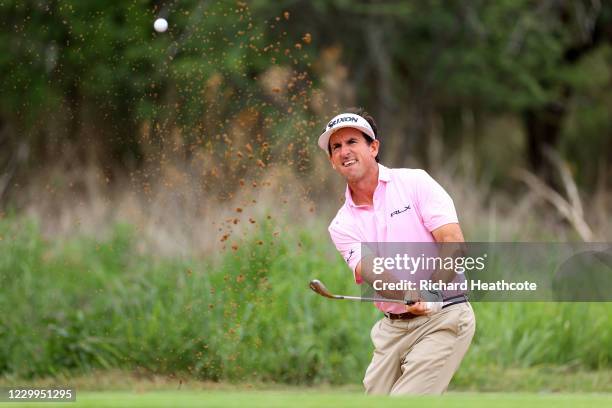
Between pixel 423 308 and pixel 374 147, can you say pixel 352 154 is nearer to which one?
pixel 374 147

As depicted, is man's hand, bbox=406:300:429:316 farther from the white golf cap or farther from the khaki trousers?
the white golf cap

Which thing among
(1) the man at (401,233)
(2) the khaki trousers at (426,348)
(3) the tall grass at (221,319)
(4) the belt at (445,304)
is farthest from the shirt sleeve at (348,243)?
(3) the tall grass at (221,319)

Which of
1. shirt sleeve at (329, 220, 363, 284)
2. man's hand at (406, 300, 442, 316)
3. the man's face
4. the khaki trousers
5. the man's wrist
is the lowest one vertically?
the khaki trousers

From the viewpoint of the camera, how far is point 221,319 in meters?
9.55

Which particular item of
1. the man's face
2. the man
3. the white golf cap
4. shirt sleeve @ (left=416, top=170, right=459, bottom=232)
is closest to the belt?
the man

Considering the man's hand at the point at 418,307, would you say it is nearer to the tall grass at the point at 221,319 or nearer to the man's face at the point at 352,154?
the man's face at the point at 352,154

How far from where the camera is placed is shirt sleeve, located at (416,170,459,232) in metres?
5.66

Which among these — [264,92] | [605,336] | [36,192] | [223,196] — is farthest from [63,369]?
[264,92]

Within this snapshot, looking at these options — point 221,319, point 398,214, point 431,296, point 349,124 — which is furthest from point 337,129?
point 221,319

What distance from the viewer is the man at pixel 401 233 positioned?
18.9 ft

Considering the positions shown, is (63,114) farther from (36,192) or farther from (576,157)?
(576,157)

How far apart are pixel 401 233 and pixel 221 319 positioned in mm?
4034

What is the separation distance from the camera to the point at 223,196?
1087cm

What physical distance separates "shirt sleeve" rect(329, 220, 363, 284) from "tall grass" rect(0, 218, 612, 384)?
354 cm
